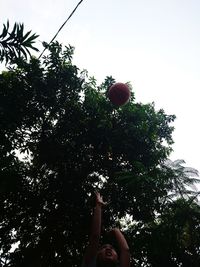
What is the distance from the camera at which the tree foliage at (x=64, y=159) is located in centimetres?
1243

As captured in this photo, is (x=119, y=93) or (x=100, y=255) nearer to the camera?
(x=100, y=255)

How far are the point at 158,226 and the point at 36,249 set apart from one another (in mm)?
5190

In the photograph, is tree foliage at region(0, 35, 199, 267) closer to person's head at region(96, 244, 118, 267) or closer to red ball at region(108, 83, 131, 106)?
red ball at region(108, 83, 131, 106)

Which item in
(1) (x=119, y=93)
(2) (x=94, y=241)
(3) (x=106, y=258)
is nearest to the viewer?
(3) (x=106, y=258)

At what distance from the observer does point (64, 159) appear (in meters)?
13.6

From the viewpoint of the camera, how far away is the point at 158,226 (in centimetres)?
996

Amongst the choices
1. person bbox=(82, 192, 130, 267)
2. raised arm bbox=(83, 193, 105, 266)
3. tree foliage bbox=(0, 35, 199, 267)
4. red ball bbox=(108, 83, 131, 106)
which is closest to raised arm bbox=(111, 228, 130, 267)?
person bbox=(82, 192, 130, 267)

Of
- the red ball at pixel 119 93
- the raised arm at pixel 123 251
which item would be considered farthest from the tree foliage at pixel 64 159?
the raised arm at pixel 123 251

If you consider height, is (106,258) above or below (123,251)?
below

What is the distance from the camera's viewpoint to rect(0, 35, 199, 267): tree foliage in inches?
489

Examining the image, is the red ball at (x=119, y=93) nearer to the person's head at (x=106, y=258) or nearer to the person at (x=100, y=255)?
the person at (x=100, y=255)

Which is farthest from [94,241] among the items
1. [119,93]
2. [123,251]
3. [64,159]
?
[64,159]

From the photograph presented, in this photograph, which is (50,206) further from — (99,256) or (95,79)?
(99,256)

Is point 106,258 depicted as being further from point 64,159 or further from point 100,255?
point 64,159
